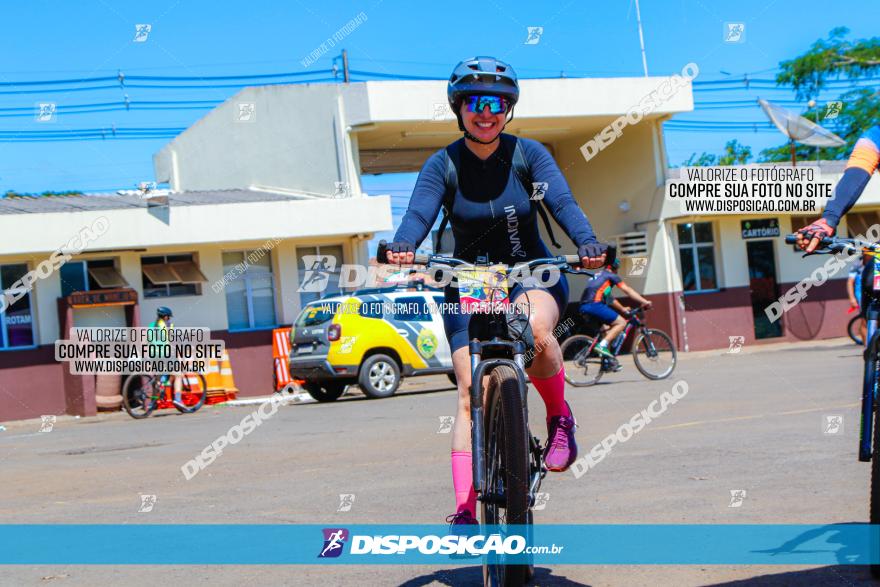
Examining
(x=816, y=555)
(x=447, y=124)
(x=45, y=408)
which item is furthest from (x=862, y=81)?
(x=816, y=555)

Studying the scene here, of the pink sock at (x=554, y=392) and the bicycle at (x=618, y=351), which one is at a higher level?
the pink sock at (x=554, y=392)

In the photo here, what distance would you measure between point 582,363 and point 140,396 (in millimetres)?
7939

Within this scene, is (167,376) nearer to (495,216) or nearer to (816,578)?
(495,216)

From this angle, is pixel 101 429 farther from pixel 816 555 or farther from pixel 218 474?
pixel 816 555

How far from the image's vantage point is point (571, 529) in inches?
235

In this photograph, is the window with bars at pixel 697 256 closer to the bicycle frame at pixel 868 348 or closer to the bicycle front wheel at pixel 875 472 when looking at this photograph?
the bicycle frame at pixel 868 348

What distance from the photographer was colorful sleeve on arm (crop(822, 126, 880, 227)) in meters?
4.64

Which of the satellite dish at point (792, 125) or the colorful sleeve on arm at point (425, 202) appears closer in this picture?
the colorful sleeve on arm at point (425, 202)

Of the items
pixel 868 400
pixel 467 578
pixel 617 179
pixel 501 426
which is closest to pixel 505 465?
pixel 501 426

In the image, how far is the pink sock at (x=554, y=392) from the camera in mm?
5027

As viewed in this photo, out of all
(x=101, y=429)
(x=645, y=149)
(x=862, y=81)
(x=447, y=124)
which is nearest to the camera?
(x=101, y=429)

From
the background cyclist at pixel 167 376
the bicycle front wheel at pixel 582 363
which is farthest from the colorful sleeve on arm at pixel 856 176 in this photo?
the background cyclist at pixel 167 376

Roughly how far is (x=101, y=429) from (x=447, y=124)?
13532mm

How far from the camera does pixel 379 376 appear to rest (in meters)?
20.0
